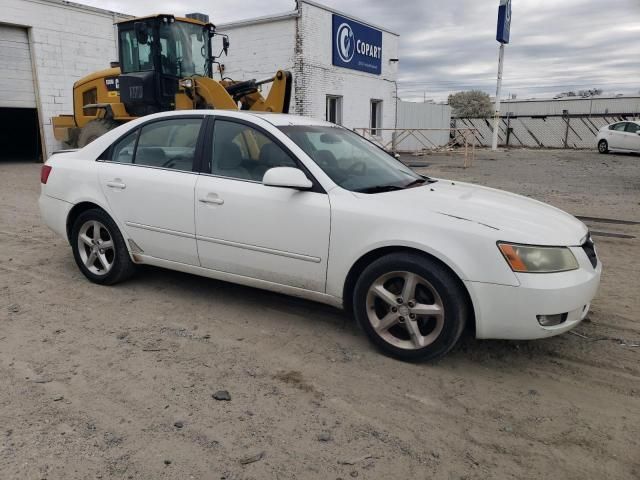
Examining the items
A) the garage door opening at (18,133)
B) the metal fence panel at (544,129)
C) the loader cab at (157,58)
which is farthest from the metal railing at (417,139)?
the garage door opening at (18,133)

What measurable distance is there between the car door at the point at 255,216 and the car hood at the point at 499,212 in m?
0.54

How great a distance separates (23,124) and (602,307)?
72.5 ft

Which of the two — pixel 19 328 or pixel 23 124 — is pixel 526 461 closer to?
pixel 19 328

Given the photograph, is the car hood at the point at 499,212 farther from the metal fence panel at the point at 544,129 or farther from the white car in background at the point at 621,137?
A: the metal fence panel at the point at 544,129

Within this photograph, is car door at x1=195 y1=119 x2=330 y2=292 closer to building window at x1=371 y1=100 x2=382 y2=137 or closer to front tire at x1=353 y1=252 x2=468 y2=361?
front tire at x1=353 y1=252 x2=468 y2=361

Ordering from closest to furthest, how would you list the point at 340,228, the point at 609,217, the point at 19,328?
the point at 340,228, the point at 19,328, the point at 609,217

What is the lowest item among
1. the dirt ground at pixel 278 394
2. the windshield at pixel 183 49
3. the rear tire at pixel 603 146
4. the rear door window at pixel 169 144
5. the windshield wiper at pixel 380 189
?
the dirt ground at pixel 278 394

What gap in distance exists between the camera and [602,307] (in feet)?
14.0

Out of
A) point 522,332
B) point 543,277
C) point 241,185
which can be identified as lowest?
point 522,332

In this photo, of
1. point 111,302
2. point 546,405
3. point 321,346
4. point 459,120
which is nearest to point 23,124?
point 111,302

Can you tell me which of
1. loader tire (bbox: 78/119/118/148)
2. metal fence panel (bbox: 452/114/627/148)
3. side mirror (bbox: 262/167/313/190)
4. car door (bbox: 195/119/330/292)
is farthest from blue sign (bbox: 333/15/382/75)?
side mirror (bbox: 262/167/313/190)

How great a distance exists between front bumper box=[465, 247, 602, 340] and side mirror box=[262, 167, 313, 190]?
1.25 m

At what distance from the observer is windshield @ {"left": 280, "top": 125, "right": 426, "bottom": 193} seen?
12.3ft

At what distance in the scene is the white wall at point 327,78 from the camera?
1789 cm
